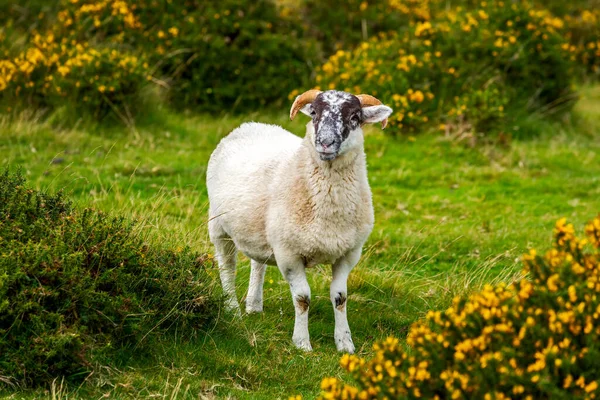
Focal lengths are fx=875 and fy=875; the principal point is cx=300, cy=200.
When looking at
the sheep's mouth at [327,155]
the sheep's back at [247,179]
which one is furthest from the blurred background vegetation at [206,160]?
the sheep's mouth at [327,155]

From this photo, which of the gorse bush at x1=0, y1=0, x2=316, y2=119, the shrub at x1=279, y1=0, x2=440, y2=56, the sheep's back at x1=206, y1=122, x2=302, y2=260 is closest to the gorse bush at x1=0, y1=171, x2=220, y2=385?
the sheep's back at x1=206, y1=122, x2=302, y2=260

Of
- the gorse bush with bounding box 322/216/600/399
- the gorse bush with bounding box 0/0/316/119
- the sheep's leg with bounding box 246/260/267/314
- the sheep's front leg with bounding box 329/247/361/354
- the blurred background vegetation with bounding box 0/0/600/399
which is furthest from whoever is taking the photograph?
the gorse bush with bounding box 0/0/316/119

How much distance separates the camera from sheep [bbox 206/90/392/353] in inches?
251

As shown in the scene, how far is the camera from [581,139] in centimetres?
1549

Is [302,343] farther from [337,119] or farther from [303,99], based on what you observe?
[303,99]

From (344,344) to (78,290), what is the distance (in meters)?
2.09

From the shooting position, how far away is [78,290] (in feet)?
18.6

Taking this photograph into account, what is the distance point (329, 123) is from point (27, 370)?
8.67ft

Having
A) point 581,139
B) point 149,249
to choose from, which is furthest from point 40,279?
point 581,139

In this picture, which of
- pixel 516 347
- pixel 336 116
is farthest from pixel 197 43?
pixel 516 347

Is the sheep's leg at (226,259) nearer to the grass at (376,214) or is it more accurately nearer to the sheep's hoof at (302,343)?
the grass at (376,214)

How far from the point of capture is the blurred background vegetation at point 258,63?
13594mm

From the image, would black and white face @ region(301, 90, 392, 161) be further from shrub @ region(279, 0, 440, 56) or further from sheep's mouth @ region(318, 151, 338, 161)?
shrub @ region(279, 0, 440, 56)

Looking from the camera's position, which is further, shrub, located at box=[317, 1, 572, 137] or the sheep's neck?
shrub, located at box=[317, 1, 572, 137]
